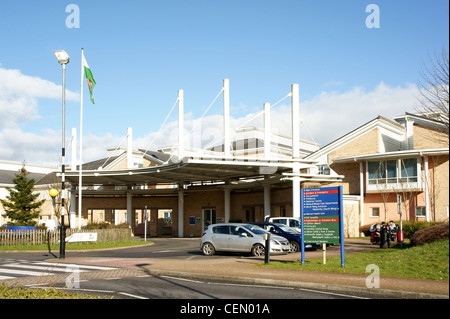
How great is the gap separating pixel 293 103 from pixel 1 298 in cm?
2743

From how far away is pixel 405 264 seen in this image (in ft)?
49.4

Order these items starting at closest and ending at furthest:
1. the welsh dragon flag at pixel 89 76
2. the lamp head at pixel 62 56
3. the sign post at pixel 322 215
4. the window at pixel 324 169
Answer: the sign post at pixel 322 215 < the lamp head at pixel 62 56 < the welsh dragon flag at pixel 89 76 < the window at pixel 324 169

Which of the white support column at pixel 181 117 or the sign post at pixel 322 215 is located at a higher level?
the white support column at pixel 181 117

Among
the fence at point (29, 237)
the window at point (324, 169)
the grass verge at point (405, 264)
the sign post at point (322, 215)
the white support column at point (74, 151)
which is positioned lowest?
the fence at point (29, 237)

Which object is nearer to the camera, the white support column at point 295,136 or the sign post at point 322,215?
the sign post at point 322,215

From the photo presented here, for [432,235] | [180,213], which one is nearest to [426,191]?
[180,213]

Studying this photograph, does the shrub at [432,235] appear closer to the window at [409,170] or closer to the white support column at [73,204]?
the window at [409,170]

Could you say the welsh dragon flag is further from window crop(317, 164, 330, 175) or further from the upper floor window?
the upper floor window

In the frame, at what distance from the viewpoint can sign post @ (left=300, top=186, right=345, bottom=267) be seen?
53.5 feet

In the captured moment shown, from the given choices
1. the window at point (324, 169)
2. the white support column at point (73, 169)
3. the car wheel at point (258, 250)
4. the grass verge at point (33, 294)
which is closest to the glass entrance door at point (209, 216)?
the window at point (324, 169)

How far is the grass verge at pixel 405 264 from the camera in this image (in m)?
13.7

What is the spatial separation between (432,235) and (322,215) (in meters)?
4.84

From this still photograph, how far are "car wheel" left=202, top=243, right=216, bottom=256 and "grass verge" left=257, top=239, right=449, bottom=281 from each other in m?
6.19
